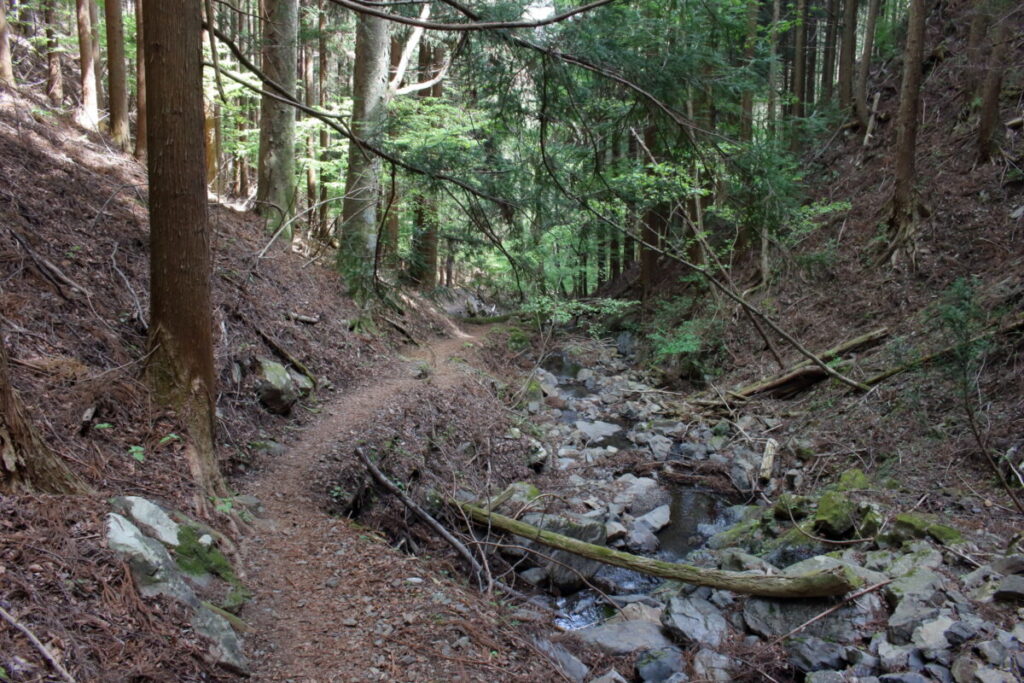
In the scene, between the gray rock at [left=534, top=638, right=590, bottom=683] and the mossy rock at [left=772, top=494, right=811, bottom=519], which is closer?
the gray rock at [left=534, top=638, right=590, bottom=683]

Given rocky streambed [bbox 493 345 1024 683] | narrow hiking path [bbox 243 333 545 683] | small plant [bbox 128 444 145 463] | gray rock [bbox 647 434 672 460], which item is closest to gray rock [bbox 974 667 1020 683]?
rocky streambed [bbox 493 345 1024 683]

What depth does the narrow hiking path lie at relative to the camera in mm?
3584

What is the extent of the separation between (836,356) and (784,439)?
211 cm

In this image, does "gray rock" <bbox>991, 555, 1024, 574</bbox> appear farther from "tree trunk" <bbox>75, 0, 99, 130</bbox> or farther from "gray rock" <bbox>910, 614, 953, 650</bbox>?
"tree trunk" <bbox>75, 0, 99, 130</bbox>

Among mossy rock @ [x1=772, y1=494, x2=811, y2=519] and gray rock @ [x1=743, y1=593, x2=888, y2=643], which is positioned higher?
gray rock @ [x1=743, y1=593, x2=888, y2=643]

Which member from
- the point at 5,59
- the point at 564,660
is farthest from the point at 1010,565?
the point at 5,59

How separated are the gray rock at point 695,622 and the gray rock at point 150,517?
12.8ft

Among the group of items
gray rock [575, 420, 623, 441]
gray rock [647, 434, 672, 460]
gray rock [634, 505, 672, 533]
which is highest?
gray rock [634, 505, 672, 533]

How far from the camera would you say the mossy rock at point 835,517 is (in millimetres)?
6246

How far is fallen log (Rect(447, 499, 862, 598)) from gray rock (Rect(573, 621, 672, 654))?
45 centimetres

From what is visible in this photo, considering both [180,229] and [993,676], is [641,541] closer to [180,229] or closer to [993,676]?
[993,676]

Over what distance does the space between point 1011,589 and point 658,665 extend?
8.24 ft

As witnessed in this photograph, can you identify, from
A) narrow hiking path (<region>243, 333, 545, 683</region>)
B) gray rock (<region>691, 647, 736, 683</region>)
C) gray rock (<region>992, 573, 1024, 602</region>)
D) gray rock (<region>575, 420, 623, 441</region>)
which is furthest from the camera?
gray rock (<region>575, 420, 623, 441</region>)

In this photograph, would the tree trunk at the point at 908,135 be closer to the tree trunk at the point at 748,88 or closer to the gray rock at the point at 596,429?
the tree trunk at the point at 748,88
